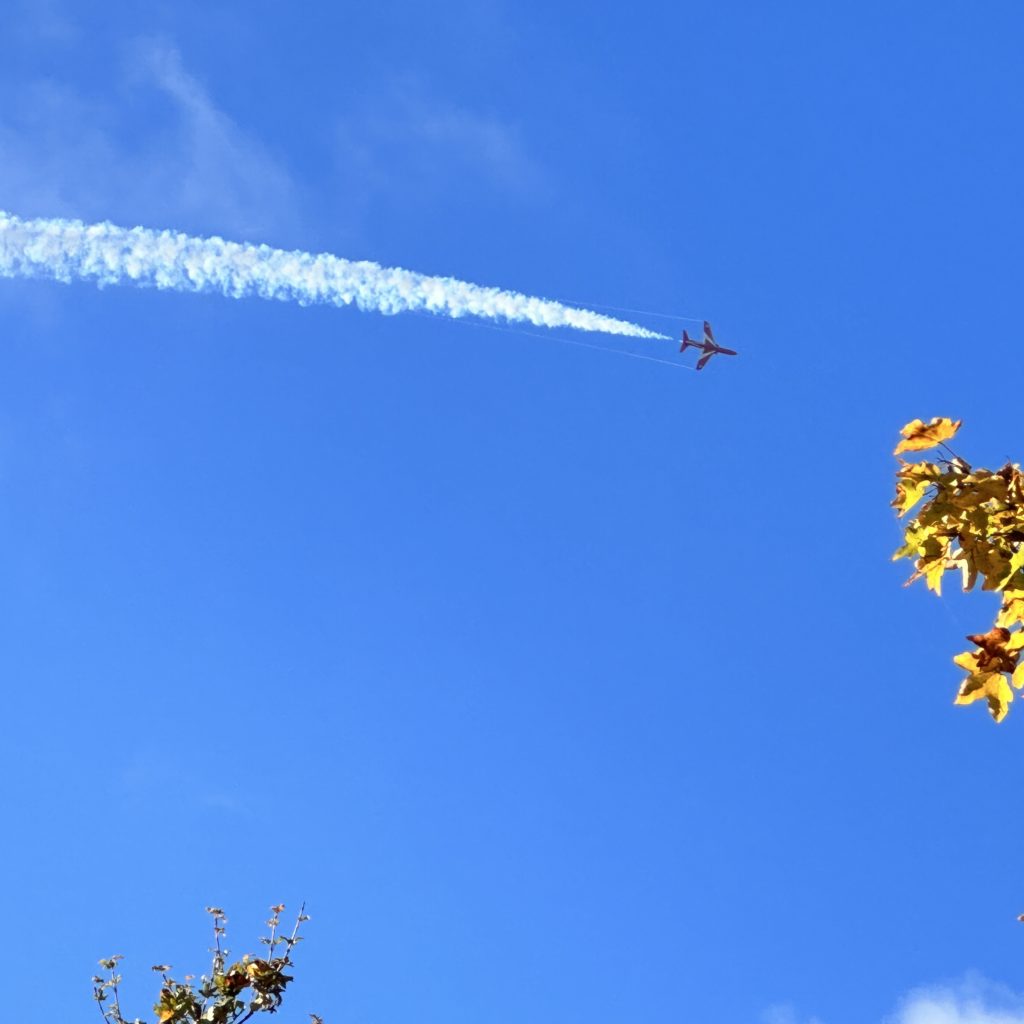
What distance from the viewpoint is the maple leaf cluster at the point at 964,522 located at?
4434mm

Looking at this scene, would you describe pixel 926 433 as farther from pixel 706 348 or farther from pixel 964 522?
pixel 706 348

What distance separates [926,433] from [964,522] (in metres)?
0.46

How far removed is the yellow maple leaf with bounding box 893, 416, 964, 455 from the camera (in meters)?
4.65

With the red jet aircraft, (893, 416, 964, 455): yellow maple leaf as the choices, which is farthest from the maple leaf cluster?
the red jet aircraft

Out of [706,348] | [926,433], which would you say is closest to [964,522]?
[926,433]

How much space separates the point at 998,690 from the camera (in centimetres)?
405

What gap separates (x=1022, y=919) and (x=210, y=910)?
8.53m

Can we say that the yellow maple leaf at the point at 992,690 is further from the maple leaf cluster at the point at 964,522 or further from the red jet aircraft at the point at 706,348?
the red jet aircraft at the point at 706,348

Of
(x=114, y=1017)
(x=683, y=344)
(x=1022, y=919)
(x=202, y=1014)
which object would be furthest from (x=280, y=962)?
(x=683, y=344)

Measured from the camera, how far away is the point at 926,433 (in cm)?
470

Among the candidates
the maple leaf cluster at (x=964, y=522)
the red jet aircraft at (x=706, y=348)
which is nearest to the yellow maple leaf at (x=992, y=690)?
the maple leaf cluster at (x=964, y=522)

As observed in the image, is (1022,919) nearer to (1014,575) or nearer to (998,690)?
(998,690)

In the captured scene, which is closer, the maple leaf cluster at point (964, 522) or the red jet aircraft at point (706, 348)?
the maple leaf cluster at point (964, 522)

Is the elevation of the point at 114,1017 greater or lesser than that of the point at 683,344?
lesser
